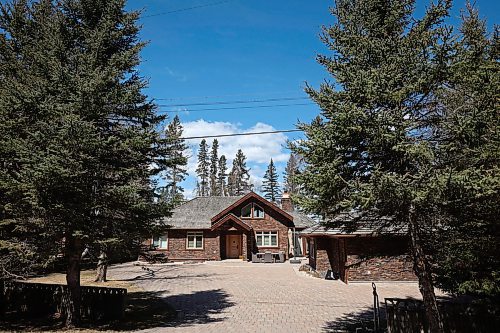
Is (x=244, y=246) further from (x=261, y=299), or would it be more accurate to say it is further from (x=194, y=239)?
(x=261, y=299)

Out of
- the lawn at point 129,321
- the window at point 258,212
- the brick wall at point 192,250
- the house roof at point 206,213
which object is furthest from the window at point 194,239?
the lawn at point 129,321

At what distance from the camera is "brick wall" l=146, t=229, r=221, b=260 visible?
1217 inches

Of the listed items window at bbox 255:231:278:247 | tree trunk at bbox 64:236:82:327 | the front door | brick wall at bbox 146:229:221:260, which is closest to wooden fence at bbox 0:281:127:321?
tree trunk at bbox 64:236:82:327

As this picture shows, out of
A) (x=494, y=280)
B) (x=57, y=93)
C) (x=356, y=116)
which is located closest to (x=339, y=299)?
(x=494, y=280)

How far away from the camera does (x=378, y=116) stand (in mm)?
6617

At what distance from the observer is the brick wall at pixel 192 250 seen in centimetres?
3092

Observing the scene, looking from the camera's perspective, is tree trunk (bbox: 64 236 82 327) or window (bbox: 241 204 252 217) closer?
tree trunk (bbox: 64 236 82 327)

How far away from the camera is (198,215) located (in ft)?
108

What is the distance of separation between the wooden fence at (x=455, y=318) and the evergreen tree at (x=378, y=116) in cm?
78

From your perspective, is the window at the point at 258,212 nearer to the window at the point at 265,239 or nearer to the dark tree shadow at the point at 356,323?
the window at the point at 265,239

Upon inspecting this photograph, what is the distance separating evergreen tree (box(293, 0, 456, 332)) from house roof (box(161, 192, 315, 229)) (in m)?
23.4

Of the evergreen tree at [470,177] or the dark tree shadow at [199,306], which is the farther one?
the dark tree shadow at [199,306]

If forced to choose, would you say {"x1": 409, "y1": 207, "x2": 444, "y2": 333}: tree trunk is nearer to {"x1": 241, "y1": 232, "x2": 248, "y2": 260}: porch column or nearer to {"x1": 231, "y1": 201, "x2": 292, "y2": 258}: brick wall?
{"x1": 241, "y1": 232, "x2": 248, "y2": 260}: porch column

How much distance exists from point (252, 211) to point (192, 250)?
642 centimetres
